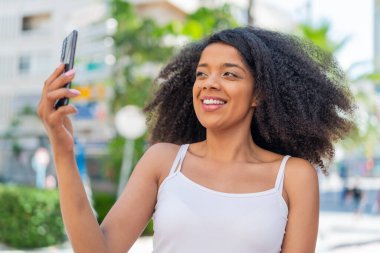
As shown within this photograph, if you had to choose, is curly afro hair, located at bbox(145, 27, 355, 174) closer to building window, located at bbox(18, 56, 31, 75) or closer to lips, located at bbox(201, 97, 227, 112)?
lips, located at bbox(201, 97, 227, 112)

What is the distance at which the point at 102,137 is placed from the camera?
4066 centimetres

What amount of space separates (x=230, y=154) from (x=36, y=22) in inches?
1788

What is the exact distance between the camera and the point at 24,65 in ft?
145

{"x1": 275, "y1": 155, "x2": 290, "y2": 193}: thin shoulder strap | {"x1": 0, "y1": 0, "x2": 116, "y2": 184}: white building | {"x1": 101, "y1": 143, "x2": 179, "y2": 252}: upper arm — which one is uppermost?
{"x1": 275, "y1": 155, "x2": 290, "y2": 193}: thin shoulder strap

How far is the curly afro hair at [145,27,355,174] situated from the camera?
2246mm

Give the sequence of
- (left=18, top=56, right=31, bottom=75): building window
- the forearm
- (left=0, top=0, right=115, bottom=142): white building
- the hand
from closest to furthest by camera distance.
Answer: the hand → the forearm → (left=0, top=0, right=115, bottom=142): white building → (left=18, top=56, right=31, bottom=75): building window

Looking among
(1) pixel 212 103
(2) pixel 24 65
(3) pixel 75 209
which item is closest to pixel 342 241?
(1) pixel 212 103

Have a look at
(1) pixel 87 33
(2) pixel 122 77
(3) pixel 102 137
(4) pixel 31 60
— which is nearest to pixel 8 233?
(1) pixel 87 33

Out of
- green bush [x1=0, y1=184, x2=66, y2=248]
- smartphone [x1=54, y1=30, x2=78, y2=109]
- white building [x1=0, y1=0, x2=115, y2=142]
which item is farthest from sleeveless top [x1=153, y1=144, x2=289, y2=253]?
white building [x1=0, y1=0, x2=115, y2=142]

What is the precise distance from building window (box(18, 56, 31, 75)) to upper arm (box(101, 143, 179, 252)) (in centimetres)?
4351

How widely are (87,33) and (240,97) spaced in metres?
13.4

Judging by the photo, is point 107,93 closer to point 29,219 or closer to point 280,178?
point 29,219

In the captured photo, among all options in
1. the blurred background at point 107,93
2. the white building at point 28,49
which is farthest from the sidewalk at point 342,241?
the white building at point 28,49

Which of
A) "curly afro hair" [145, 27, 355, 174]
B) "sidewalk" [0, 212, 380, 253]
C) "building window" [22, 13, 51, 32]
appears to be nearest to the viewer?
"curly afro hair" [145, 27, 355, 174]
